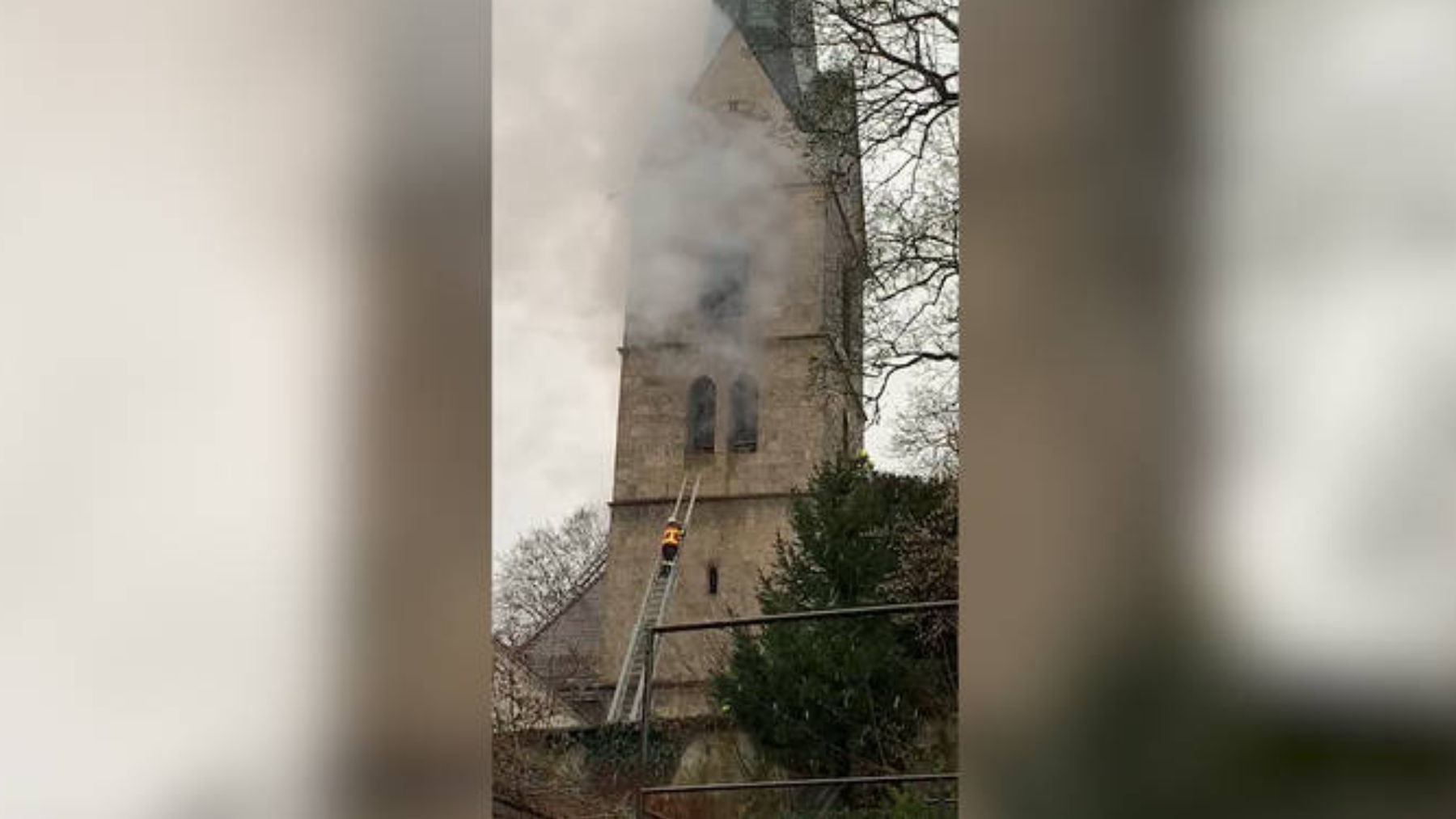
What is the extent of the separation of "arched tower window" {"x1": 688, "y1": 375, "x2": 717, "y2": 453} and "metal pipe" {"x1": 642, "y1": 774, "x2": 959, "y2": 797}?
1031 mm

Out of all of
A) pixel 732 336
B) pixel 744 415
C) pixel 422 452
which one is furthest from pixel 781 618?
pixel 422 452

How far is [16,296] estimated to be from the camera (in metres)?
1.09

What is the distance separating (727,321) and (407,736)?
3695 millimetres

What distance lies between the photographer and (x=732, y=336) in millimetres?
4801

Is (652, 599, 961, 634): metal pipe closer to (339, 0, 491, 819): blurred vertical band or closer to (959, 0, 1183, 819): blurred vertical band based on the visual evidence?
(339, 0, 491, 819): blurred vertical band

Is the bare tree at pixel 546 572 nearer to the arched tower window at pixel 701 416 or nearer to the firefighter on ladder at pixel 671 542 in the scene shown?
the firefighter on ladder at pixel 671 542

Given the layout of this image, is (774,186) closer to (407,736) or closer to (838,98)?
(838,98)

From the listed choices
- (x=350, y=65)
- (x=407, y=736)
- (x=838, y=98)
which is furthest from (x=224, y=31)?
(x=838, y=98)

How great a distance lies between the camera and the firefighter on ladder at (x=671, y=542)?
15.7 ft

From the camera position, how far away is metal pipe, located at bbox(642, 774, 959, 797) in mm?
3861

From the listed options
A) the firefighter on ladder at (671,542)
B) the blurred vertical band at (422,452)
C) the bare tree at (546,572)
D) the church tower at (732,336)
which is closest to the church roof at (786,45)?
the church tower at (732,336)

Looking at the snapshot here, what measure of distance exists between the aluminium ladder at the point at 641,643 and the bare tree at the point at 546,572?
0.17 m

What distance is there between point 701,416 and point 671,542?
15.5 inches

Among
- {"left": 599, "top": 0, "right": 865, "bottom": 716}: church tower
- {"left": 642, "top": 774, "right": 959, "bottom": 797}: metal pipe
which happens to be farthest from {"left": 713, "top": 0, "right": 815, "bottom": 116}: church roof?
{"left": 642, "top": 774, "right": 959, "bottom": 797}: metal pipe
